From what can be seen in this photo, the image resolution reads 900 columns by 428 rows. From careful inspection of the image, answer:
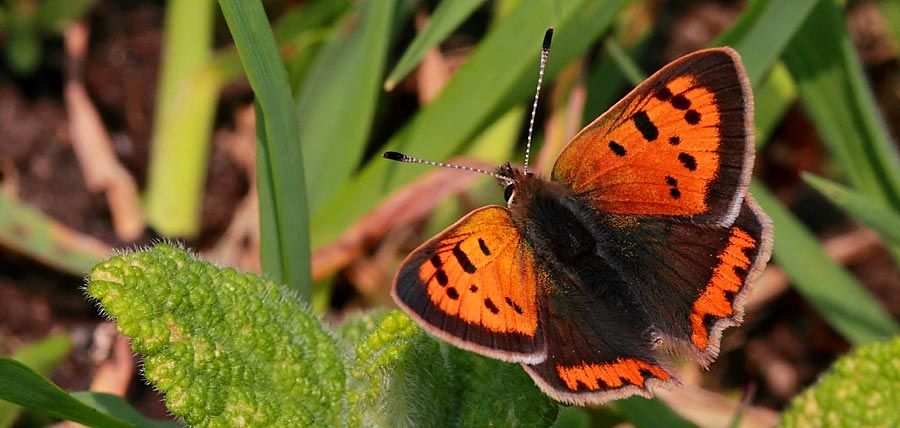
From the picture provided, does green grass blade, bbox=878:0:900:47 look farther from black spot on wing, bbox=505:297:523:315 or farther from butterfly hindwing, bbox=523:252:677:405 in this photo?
black spot on wing, bbox=505:297:523:315

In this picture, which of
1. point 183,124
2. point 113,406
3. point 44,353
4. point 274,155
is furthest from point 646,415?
point 183,124

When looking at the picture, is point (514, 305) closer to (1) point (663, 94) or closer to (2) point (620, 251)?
(2) point (620, 251)

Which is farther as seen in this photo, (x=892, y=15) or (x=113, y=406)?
(x=892, y=15)

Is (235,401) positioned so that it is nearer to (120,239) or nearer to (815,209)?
(120,239)

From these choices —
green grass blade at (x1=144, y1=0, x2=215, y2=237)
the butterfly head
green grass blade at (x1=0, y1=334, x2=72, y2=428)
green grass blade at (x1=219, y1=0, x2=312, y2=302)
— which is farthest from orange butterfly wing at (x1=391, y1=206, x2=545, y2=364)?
green grass blade at (x1=144, y1=0, x2=215, y2=237)

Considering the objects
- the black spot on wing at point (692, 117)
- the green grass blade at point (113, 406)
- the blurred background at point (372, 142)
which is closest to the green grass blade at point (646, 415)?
the blurred background at point (372, 142)

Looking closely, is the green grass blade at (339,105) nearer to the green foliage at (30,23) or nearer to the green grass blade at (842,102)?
the green foliage at (30,23)
